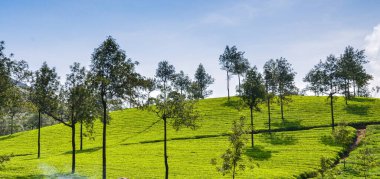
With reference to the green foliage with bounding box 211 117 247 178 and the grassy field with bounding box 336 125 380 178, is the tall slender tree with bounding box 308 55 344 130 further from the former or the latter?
the green foliage with bounding box 211 117 247 178

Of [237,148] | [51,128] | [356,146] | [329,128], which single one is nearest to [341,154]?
[356,146]

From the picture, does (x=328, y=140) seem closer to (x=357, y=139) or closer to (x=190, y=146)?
(x=357, y=139)

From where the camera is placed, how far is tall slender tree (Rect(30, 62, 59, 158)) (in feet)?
180

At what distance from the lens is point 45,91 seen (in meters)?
56.2

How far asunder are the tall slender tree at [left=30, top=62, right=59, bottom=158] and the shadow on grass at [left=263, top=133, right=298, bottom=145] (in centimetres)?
4695

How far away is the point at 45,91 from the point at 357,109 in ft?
283

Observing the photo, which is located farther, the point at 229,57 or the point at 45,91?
the point at 229,57

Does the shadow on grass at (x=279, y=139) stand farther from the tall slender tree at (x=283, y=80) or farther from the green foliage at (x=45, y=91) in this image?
the green foliage at (x=45, y=91)

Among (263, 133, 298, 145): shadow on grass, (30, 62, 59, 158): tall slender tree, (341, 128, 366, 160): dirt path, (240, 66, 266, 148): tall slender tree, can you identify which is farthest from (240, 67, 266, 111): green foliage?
(30, 62, 59, 158): tall slender tree

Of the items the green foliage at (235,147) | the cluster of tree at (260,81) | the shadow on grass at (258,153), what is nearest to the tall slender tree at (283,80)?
the cluster of tree at (260,81)

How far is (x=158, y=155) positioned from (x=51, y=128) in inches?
2490

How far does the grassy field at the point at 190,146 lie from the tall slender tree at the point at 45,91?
10.0m

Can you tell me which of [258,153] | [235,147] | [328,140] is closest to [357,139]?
[328,140]

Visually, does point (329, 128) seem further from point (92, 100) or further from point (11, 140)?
point (11, 140)
